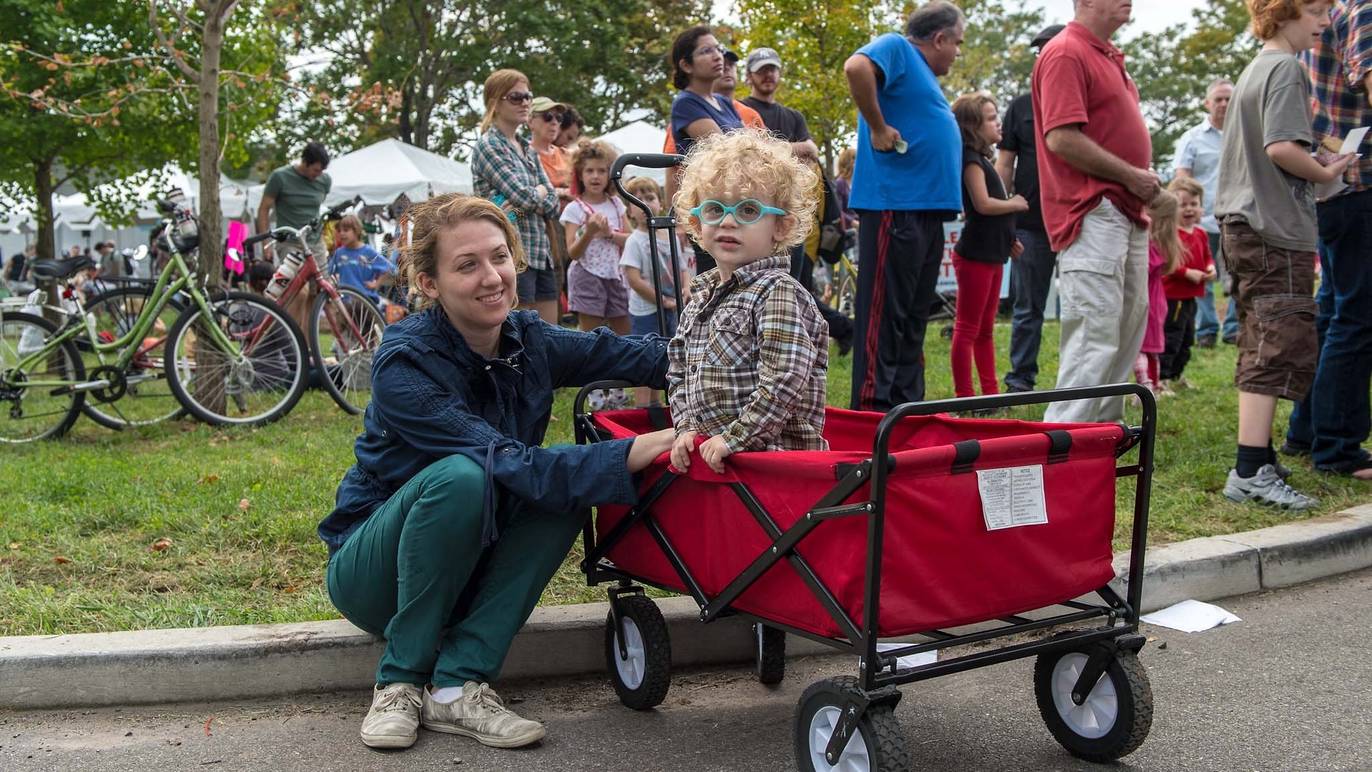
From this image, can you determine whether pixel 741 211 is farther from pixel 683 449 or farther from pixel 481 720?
pixel 481 720

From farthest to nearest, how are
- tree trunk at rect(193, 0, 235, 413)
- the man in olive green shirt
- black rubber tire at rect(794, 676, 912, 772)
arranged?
the man in olive green shirt
tree trunk at rect(193, 0, 235, 413)
black rubber tire at rect(794, 676, 912, 772)

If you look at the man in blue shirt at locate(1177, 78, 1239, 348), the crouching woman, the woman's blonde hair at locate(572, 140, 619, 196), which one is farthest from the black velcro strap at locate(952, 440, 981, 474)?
the man in blue shirt at locate(1177, 78, 1239, 348)

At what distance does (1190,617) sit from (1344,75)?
257 cm

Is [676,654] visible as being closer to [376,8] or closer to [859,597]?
[859,597]

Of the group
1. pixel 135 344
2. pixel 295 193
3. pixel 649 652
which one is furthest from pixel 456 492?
pixel 295 193

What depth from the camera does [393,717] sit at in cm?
291

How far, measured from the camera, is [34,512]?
4.63 metres

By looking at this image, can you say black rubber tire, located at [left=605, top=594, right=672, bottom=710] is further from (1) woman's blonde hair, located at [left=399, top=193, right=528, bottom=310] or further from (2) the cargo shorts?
(2) the cargo shorts

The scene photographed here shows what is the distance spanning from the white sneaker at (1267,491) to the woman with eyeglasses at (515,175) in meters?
3.45

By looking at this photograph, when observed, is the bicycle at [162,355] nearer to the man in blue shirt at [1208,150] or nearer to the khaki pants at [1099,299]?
the khaki pants at [1099,299]

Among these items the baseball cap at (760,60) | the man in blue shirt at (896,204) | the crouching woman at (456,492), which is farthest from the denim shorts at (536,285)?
the crouching woman at (456,492)

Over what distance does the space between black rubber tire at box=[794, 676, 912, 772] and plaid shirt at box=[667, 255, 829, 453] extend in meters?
0.54

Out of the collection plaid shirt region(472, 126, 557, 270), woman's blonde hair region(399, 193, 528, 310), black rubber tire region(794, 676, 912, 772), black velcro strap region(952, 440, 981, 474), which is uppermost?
plaid shirt region(472, 126, 557, 270)

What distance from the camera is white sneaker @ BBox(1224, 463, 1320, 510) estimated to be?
4613 millimetres
